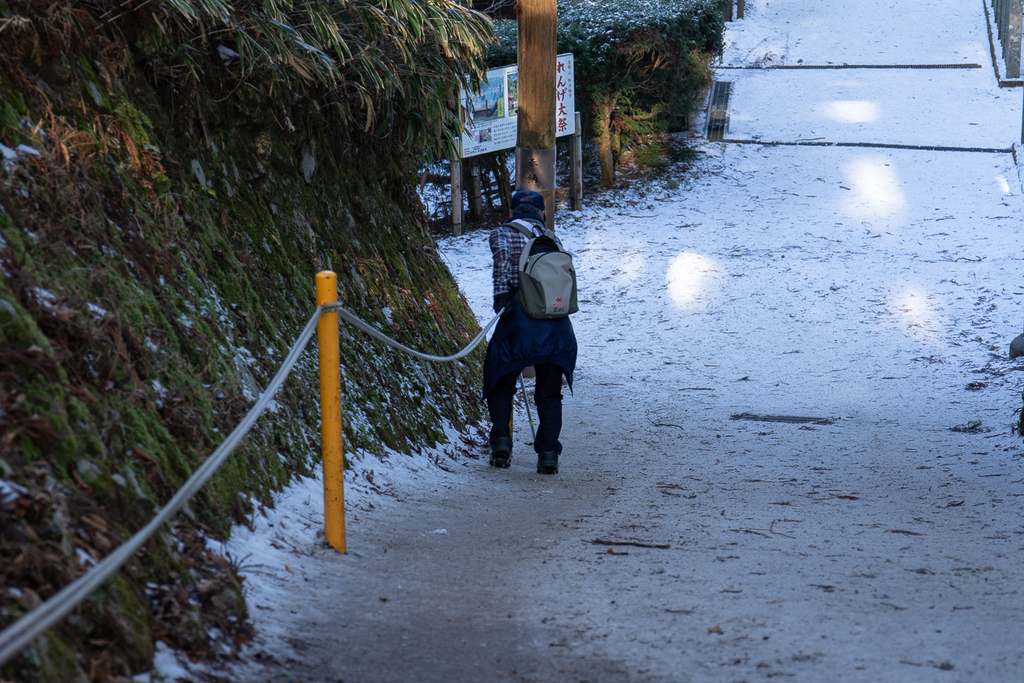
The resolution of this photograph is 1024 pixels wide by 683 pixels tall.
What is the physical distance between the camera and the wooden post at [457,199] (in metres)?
12.6

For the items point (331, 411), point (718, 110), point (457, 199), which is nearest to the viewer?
point (331, 411)

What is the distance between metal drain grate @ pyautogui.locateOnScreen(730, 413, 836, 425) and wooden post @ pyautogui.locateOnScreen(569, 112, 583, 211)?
648cm

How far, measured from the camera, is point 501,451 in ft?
19.1

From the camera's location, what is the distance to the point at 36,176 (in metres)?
3.45

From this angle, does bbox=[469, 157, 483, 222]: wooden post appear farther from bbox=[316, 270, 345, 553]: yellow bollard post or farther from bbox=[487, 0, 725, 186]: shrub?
bbox=[316, 270, 345, 553]: yellow bollard post

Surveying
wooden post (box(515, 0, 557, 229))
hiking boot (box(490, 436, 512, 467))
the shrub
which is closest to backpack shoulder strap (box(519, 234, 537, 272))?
hiking boot (box(490, 436, 512, 467))

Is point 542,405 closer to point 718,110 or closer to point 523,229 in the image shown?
point 523,229

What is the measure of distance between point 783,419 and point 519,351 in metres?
3.29

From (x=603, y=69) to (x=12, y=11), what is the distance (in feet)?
35.1

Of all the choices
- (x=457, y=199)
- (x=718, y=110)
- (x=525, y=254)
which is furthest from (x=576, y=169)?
(x=525, y=254)

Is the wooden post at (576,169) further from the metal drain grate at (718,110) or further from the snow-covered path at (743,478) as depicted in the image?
the metal drain grate at (718,110)

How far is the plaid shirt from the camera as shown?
224 inches

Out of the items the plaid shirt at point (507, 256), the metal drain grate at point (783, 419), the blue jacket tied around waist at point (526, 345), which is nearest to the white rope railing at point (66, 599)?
the blue jacket tied around waist at point (526, 345)

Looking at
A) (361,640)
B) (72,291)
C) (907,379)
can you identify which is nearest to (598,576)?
(361,640)
